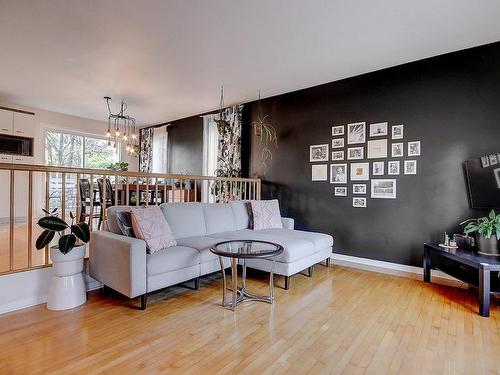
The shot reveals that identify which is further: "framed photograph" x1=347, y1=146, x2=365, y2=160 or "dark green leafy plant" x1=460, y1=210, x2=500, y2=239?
"framed photograph" x1=347, y1=146, x2=365, y2=160

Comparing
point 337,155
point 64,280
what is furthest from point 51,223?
point 337,155

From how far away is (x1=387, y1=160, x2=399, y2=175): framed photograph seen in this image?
3.65 metres

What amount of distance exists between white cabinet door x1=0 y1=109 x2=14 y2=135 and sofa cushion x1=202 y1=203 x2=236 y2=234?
4.80m

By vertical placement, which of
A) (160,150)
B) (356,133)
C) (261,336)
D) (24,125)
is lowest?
(261,336)

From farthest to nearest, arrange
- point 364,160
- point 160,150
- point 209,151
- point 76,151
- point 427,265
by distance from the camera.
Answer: point 160,150 < point 76,151 < point 209,151 < point 364,160 < point 427,265

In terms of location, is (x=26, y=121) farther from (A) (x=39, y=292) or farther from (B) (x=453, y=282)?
(B) (x=453, y=282)

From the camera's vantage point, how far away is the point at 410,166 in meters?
3.54

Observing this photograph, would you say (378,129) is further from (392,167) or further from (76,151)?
(76,151)

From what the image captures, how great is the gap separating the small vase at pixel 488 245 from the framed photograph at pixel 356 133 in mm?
1814

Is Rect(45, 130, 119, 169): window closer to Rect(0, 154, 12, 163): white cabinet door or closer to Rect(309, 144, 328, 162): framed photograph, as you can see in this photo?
Rect(0, 154, 12, 163): white cabinet door

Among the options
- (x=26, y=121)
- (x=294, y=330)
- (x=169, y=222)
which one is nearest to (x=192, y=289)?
(x=169, y=222)

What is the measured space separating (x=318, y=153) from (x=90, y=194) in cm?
324

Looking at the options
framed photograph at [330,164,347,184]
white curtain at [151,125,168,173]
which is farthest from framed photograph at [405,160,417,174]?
white curtain at [151,125,168,173]

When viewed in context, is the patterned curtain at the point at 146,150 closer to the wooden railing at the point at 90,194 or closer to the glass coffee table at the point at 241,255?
the wooden railing at the point at 90,194
